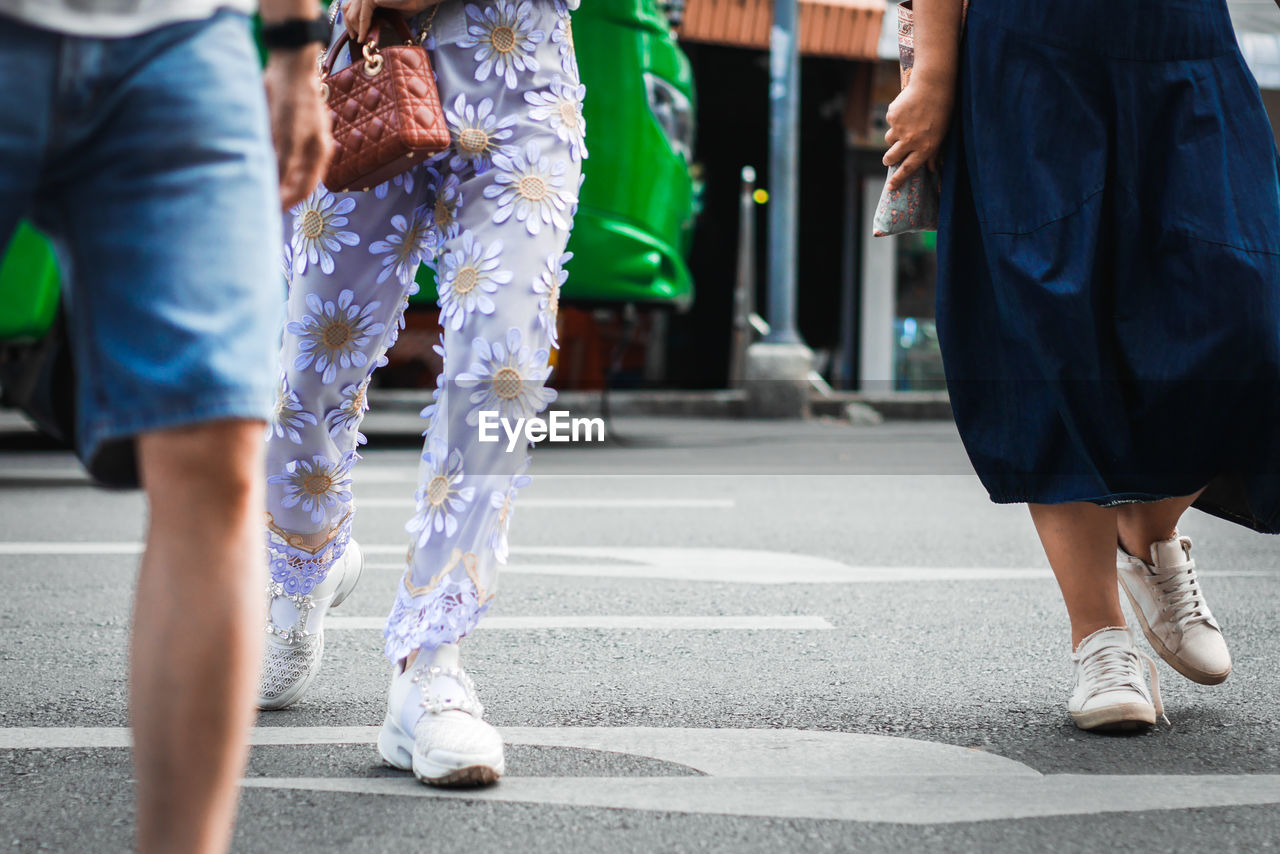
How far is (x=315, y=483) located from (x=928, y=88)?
1.16m

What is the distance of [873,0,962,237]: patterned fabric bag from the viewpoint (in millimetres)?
2230

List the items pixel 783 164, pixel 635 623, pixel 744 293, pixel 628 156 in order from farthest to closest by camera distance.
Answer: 1. pixel 744 293
2. pixel 783 164
3. pixel 628 156
4. pixel 635 623

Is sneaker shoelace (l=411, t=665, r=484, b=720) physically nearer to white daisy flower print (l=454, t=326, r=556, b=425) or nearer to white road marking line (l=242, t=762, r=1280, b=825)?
white road marking line (l=242, t=762, r=1280, b=825)

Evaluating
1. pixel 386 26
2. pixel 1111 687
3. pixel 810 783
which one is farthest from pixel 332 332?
pixel 1111 687

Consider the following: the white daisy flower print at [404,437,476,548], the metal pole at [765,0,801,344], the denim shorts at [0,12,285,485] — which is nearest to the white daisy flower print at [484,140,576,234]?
the white daisy flower print at [404,437,476,548]

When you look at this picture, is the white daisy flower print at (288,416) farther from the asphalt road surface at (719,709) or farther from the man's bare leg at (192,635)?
the man's bare leg at (192,635)

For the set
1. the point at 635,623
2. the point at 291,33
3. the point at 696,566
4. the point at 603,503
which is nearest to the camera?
the point at 291,33

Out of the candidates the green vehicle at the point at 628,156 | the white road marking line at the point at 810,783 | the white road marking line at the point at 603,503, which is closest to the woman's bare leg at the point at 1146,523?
the white road marking line at the point at 810,783

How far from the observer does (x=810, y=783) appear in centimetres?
180

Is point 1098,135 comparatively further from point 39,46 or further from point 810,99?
point 810,99

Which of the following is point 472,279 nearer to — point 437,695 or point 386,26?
point 386,26

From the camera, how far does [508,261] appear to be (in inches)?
73.6

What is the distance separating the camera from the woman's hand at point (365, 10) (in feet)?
6.13

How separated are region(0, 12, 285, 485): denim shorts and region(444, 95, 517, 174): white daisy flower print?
0.82 meters
